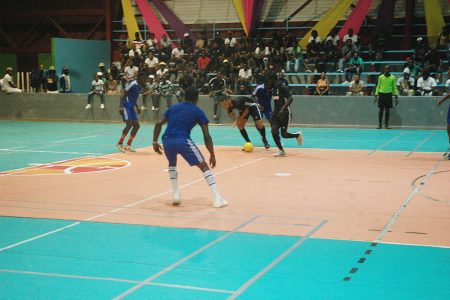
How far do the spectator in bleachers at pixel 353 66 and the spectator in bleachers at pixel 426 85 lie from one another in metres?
2.60

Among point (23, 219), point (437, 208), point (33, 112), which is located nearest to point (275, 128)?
point (437, 208)

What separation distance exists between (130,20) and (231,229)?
91.2 feet

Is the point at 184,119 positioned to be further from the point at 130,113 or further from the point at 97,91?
the point at 97,91

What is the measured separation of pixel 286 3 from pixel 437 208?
25.6m

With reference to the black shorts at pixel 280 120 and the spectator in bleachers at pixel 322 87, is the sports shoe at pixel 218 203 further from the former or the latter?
the spectator in bleachers at pixel 322 87

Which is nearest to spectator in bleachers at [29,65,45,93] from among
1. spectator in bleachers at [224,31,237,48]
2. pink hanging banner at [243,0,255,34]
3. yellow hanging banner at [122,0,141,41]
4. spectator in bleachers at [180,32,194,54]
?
yellow hanging banner at [122,0,141,41]

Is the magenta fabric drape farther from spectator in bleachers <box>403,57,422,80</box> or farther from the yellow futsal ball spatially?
→ the yellow futsal ball

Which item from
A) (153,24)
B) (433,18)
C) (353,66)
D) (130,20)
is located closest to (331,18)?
(353,66)

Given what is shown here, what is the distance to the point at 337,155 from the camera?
53.7 ft

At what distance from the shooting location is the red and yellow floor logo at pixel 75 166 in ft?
44.3

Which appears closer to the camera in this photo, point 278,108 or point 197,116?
point 197,116

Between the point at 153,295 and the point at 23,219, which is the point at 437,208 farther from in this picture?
the point at 23,219

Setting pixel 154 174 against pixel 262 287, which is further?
pixel 154 174

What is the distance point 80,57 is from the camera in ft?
116
